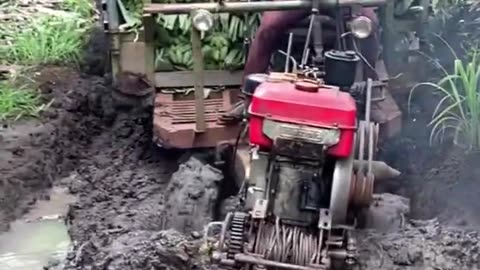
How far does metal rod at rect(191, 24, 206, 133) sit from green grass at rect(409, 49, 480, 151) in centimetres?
136

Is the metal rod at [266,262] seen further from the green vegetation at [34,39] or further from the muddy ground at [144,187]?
the green vegetation at [34,39]

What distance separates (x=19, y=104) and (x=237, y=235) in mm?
3407

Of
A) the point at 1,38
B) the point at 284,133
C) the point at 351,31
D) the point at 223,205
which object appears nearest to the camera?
the point at 284,133

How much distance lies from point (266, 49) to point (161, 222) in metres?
1.04

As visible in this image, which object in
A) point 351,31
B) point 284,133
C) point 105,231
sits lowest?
point 105,231

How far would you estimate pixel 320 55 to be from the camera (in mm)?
5012

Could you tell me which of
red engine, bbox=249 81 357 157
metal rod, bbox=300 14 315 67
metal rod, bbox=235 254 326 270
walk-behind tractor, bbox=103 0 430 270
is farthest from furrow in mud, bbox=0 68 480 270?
metal rod, bbox=300 14 315 67

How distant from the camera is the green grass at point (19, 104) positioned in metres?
7.08

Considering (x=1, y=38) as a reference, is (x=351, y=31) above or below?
above

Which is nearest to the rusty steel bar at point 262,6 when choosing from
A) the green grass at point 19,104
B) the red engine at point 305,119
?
the red engine at point 305,119

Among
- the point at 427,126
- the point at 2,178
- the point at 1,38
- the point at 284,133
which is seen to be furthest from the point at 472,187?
the point at 1,38

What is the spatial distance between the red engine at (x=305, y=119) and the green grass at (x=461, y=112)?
61.2 inches

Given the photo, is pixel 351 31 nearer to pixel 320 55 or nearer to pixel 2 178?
pixel 320 55

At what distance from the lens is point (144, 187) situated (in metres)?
5.89
